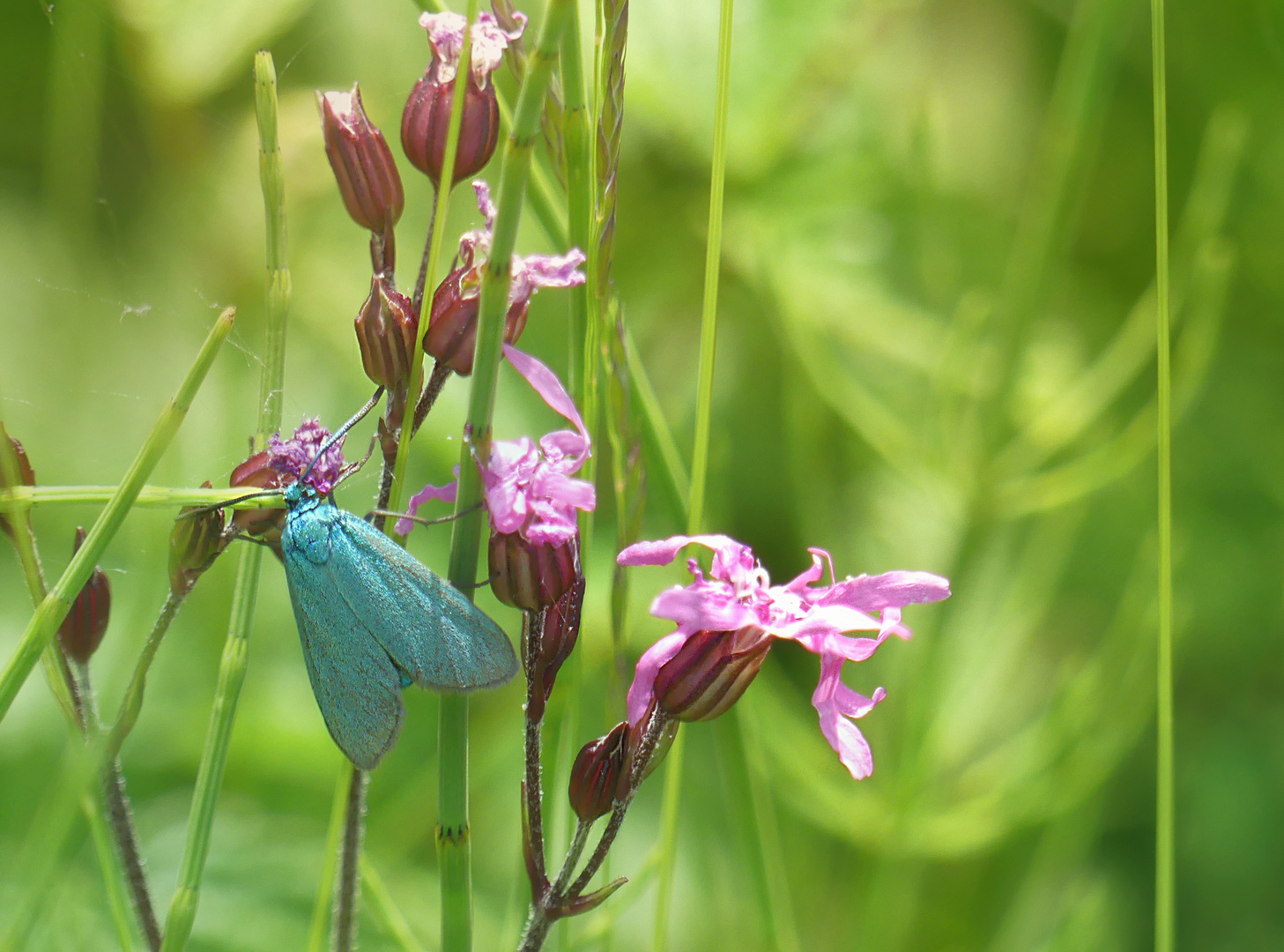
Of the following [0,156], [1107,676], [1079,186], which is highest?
[0,156]

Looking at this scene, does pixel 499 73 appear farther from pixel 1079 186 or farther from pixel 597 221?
pixel 1079 186

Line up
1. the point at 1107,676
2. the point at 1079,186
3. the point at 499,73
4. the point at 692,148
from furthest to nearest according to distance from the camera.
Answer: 1. the point at 692,148
2. the point at 1107,676
3. the point at 1079,186
4. the point at 499,73

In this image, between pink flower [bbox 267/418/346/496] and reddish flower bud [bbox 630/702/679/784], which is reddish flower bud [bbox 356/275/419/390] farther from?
reddish flower bud [bbox 630/702/679/784]

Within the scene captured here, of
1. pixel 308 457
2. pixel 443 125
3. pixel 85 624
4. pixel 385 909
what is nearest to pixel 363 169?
pixel 443 125

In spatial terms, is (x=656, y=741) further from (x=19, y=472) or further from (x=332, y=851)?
(x=19, y=472)

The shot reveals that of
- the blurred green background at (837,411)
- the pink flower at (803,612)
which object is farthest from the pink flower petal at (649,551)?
the blurred green background at (837,411)

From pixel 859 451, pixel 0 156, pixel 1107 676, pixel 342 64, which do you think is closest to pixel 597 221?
pixel 1107 676
